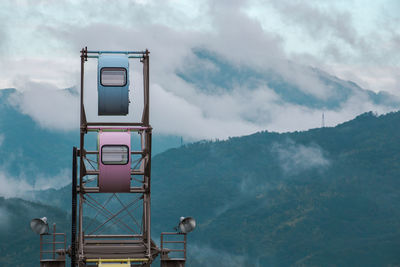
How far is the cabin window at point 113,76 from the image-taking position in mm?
59656

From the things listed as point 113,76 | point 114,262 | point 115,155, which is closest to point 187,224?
point 114,262

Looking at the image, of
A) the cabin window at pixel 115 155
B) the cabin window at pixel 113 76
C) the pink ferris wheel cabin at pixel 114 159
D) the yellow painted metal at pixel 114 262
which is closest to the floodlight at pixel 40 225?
the yellow painted metal at pixel 114 262

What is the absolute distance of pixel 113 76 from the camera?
196 ft

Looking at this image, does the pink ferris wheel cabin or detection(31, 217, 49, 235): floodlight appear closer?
the pink ferris wheel cabin

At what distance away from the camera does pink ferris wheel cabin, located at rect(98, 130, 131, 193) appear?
57.6m

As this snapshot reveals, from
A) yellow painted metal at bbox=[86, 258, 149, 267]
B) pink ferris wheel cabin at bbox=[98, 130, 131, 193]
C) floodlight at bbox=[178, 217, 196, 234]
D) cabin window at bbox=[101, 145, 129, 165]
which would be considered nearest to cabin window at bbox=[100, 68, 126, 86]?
pink ferris wheel cabin at bbox=[98, 130, 131, 193]

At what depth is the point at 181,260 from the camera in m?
60.0

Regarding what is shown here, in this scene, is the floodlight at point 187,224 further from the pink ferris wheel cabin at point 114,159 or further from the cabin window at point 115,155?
the cabin window at point 115,155

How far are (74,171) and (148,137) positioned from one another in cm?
998

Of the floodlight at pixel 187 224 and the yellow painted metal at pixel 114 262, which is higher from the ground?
the floodlight at pixel 187 224

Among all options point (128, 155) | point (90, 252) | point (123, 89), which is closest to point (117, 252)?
point (90, 252)

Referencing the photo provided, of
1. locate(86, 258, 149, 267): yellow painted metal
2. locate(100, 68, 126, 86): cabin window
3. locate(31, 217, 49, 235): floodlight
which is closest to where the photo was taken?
locate(86, 258, 149, 267): yellow painted metal

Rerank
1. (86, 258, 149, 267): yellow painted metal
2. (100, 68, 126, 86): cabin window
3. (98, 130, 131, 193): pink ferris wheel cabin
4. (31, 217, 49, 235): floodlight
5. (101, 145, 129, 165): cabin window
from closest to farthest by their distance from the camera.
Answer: (86, 258, 149, 267): yellow painted metal
(98, 130, 131, 193): pink ferris wheel cabin
(101, 145, 129, 165): cabin window
(31, 217, 49, 235): floodlight
(100, 68, 126, 86): cabin window

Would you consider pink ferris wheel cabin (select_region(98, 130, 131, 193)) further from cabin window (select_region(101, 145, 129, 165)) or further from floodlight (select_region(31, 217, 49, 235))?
floodlight (select_region(31, 217, 49, 235))
